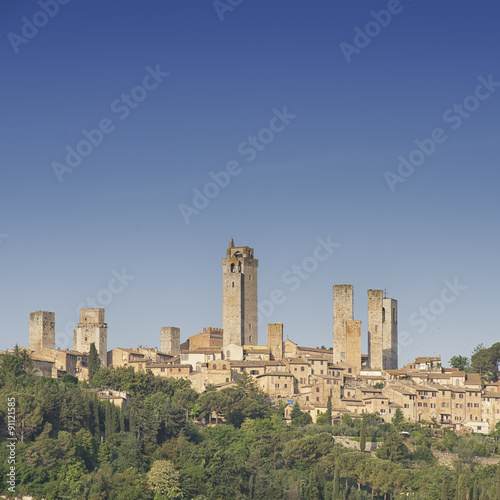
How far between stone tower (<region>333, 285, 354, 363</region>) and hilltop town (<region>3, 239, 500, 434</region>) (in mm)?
68

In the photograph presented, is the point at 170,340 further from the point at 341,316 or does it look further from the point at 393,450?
the point at 393,450

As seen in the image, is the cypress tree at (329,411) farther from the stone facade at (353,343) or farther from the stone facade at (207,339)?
the stone facade at (207,339)

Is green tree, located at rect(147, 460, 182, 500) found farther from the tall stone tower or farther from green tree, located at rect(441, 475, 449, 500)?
the tall stone tower

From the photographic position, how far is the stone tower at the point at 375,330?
80.3 metres

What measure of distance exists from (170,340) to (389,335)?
15.5 m

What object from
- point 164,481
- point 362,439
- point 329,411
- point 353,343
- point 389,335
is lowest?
point 164,481

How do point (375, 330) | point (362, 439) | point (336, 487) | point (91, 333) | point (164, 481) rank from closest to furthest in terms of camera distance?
point (164, 481) < point (336, 487) < point (362, 439) < point (91, 333) < point (375, 330)

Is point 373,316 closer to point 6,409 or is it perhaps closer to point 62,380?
point 62,380

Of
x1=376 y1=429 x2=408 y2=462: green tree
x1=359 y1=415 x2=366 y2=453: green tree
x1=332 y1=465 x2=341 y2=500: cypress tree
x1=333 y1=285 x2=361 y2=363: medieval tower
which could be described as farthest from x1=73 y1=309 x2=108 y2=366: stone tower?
x1=332 y1=465 x2=341 y2=500: cypress tree

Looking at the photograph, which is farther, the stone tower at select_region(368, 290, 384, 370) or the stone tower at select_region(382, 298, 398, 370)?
the stone tower at select_region(382, 298, 398, 370)

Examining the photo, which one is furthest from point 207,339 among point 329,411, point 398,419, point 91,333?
point 398,419

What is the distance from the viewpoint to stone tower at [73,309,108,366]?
78.8m

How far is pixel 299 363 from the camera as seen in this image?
248 ft

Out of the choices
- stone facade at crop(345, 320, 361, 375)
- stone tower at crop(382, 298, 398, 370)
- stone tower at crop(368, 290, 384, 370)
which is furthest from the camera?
stone tower at crop(382, 298, 398, 370)
